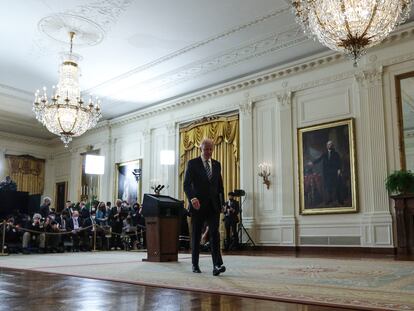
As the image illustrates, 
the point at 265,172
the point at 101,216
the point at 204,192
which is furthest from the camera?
the point at 101,216

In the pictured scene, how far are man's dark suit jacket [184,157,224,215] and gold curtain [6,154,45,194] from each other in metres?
14.3

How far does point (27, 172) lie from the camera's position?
56.4ft

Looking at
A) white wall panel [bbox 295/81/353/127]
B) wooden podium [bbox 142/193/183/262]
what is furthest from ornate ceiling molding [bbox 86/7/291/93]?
wooden podium [bbox 142/193/183/262]

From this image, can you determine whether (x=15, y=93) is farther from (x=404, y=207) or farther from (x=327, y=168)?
(x=404, y=207)

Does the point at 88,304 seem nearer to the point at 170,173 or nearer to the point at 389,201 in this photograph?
the point at 389,201

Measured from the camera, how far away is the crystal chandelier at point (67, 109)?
8.73 metres

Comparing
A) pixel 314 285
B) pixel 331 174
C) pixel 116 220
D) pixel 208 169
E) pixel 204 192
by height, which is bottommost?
pixel 314 285

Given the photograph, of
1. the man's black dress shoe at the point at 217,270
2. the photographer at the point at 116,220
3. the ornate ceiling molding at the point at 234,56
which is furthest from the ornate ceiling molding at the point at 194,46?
the man's black dress shoe at the point at 217,270

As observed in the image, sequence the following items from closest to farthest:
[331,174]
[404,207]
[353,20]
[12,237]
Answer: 1. [353,20]
2. [404,207]
3. [331,174]
4. [12,237]

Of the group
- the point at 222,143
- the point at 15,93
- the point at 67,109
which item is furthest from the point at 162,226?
the point at 15,93

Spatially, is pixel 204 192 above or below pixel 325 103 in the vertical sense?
below

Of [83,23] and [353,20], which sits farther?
[83,23]

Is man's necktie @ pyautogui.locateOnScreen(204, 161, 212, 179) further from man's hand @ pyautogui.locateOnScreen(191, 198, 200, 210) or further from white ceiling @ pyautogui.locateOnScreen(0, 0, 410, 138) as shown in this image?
white ceiling @ pyautogui.locateOnScreen(0, 0, 410, 138)

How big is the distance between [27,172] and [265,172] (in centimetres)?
1104
